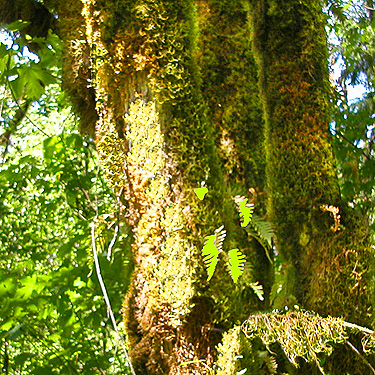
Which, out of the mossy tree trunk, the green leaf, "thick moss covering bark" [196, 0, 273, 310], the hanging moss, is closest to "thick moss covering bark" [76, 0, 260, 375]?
the mossy tree trunk

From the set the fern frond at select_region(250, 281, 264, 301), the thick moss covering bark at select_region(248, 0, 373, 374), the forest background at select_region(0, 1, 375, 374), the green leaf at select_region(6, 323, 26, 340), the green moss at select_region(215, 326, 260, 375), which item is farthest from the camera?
the green leaf at select_region(6, 323, 26, 340)

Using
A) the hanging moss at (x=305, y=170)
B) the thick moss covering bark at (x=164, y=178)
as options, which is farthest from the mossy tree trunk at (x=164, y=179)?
the hanging moss at (x=305, y=170)

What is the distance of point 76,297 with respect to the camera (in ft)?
12.2

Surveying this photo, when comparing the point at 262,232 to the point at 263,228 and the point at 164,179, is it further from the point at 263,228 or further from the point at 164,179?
the point at 164,179

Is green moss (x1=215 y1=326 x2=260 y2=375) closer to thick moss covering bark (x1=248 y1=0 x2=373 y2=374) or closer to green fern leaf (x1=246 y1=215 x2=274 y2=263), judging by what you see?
green fern leaf (x1=246 y1=215 x2=274 y2=263)

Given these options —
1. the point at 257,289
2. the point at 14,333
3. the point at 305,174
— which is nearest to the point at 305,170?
the point at 305,174

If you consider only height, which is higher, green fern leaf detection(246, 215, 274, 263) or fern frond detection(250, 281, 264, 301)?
green fern leaf detection(246, 215, 274, 263)

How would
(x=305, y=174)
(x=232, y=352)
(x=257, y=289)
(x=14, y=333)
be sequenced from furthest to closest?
(x=14, y=333), (x=305, y=174), (x=257, y=289), (x=232, y=352)

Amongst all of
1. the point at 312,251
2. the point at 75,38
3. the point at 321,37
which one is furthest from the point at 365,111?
the point at 75,38

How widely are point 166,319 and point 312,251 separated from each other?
82 centimetres

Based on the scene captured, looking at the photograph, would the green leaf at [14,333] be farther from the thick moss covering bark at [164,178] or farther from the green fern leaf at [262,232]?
the green fern leaf at [262,232]

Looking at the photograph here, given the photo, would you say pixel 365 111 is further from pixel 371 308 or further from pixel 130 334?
pixel 130 334

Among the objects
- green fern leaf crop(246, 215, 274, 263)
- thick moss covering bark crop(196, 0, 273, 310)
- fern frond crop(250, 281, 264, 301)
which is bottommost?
fern frond crop(250, 281, 264, 301)

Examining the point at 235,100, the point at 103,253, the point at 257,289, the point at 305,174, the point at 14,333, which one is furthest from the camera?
the point at 103,253
